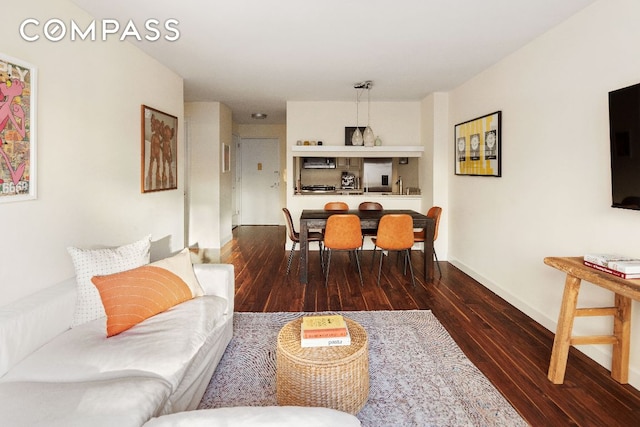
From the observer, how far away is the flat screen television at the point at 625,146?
201 centimetres

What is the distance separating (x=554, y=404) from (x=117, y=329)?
92.6 inches

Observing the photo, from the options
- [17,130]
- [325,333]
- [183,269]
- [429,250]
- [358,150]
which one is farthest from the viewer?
[358,150]

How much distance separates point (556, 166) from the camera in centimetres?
285

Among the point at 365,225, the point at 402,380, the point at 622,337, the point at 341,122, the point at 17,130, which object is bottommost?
the point at 402,380

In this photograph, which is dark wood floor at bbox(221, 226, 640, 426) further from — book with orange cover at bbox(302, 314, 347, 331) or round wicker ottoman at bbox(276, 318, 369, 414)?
book with orange cover at bbox(302, 314, 347, 331)

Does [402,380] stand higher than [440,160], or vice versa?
[440,160]

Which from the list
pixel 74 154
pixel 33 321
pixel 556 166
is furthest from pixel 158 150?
pixel 556 166

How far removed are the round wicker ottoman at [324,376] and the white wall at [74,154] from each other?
64.7 inches

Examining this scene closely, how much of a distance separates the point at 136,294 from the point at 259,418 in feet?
4.12

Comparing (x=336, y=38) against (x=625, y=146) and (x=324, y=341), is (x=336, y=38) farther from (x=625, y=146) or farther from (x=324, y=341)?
(x=324, y=341)

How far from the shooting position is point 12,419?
1.16m

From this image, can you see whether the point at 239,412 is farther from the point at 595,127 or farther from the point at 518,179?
the point at 518,179

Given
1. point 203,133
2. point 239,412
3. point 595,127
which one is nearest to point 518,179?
point 595,127

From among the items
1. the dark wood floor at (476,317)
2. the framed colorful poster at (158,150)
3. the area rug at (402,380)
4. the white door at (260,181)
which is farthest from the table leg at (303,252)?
the white door at (260,181)
